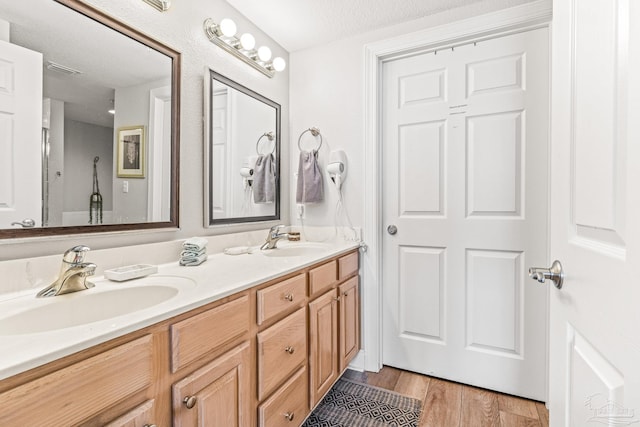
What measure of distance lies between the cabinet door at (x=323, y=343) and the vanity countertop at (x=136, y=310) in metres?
0.24

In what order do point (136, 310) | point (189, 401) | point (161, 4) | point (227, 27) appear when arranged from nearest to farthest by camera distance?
point (189, 401)
point (136, 310)
point (161, 4)
point (227, 27)

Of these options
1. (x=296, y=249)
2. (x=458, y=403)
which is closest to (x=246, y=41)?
(x=296, y=249)

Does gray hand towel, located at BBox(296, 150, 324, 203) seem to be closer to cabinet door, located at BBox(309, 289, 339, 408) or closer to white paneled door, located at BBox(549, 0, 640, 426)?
cabinet door, located at BBox(309, 289, 339, 408)

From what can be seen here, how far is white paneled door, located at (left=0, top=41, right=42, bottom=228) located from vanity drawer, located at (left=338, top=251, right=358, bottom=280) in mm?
1331

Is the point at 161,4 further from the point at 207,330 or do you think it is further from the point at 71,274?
the point at 207,330

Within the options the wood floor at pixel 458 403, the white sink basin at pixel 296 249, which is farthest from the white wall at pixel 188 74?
the wood floor at pixel 458 403

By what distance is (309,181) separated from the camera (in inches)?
→ 83.4

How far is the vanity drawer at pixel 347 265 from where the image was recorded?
1772 mm

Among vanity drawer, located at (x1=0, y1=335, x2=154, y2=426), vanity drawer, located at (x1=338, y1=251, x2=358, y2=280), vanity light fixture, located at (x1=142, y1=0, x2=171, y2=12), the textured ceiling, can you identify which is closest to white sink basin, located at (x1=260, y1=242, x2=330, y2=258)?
vanity drawer, located at (x1=338, y1=251, x2=358, y2=280)

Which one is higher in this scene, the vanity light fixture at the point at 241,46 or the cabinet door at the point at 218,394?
the vanity light fixture at the point at 241,46

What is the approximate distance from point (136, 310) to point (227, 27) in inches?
57.0

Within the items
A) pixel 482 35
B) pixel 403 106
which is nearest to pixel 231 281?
pixel 403 106

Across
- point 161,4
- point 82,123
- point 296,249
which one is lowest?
point 296,249

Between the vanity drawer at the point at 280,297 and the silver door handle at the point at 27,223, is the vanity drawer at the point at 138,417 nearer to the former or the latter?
the vanity drawer at the point at 280,297
